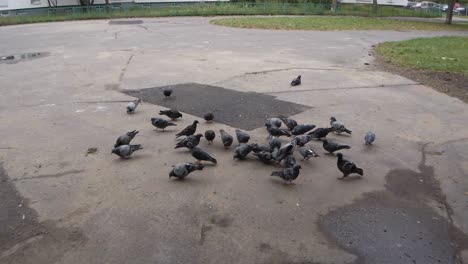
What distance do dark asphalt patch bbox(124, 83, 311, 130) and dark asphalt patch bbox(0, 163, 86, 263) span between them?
3345mm

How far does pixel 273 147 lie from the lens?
5434 millimetres

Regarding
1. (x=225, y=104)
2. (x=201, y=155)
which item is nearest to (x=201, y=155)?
(x=201, y=155)

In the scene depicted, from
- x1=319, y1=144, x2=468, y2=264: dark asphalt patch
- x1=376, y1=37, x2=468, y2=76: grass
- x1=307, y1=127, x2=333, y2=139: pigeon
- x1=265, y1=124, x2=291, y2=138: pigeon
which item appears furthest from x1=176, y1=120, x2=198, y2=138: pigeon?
x1=376, y1=37, x2=468, y2=76: grass

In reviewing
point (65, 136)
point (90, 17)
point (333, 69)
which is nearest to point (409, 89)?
point (333, 69)

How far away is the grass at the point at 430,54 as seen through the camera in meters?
11.9

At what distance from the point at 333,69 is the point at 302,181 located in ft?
23.8

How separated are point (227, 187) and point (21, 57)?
11496 millimetres

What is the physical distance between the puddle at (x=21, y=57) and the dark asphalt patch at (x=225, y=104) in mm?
6232

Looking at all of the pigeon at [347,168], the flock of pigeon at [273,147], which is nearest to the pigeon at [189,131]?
the flock of pigeon at [273,147]

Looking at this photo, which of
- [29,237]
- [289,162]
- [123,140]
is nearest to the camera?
[29,237]

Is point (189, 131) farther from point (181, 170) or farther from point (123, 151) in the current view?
point (181, 170)

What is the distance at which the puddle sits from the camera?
13142mm

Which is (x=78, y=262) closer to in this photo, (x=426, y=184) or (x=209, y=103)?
(x=426, y=184)

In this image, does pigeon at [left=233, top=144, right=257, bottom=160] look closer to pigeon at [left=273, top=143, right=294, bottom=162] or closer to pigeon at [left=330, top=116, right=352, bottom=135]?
pigeon at [left=273, top=143, right=294, bottom=162]
